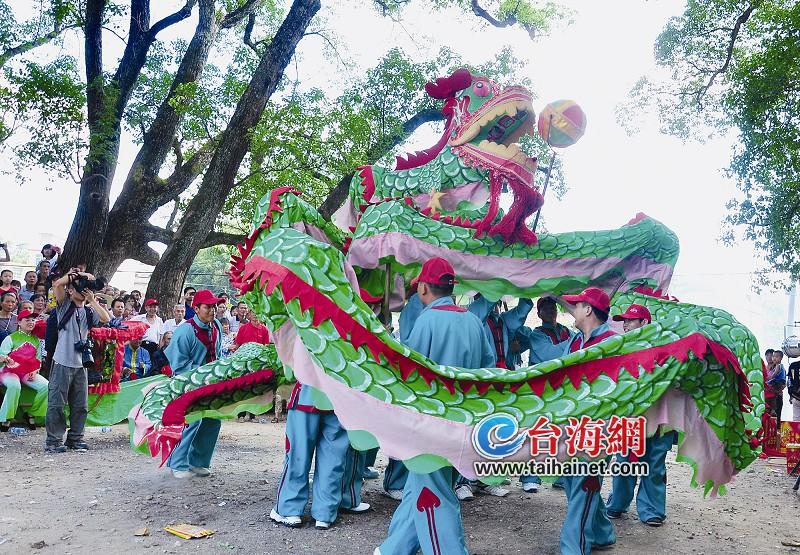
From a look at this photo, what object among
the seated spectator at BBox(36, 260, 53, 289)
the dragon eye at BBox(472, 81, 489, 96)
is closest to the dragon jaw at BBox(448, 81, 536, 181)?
the dragon eye at BBox(472, 81, 489, 96)

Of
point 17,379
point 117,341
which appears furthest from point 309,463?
point 17,379

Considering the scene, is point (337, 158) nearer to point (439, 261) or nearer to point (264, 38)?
point (264, 38)

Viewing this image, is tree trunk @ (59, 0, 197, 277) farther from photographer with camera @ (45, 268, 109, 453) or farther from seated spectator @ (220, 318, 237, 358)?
photographer with camera @ (45, 268, 109, 453)

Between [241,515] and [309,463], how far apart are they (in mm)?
585

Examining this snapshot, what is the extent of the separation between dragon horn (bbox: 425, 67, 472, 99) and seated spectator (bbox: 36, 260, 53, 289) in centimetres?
605

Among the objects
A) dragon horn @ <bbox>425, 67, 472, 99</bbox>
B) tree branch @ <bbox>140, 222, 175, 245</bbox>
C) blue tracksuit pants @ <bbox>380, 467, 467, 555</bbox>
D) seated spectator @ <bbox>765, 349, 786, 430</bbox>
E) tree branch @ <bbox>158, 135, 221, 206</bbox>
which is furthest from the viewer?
tree branch @ <bbox>158, 135, 221, 206</bbox>

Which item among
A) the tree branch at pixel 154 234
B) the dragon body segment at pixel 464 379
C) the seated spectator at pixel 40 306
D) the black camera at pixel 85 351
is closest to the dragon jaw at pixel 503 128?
the dragon body segment at pixel 464 379

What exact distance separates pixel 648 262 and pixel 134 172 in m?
A: 9.10

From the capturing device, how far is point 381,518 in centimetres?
460

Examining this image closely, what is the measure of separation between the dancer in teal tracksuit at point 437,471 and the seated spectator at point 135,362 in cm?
489

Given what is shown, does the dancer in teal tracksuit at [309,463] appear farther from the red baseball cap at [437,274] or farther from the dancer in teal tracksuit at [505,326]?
the dancer in teal tracksuit at [505,326]

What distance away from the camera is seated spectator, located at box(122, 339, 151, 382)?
7.92 meters

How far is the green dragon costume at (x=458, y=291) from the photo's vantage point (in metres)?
3.26

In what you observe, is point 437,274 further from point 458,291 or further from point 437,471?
point 458,291
